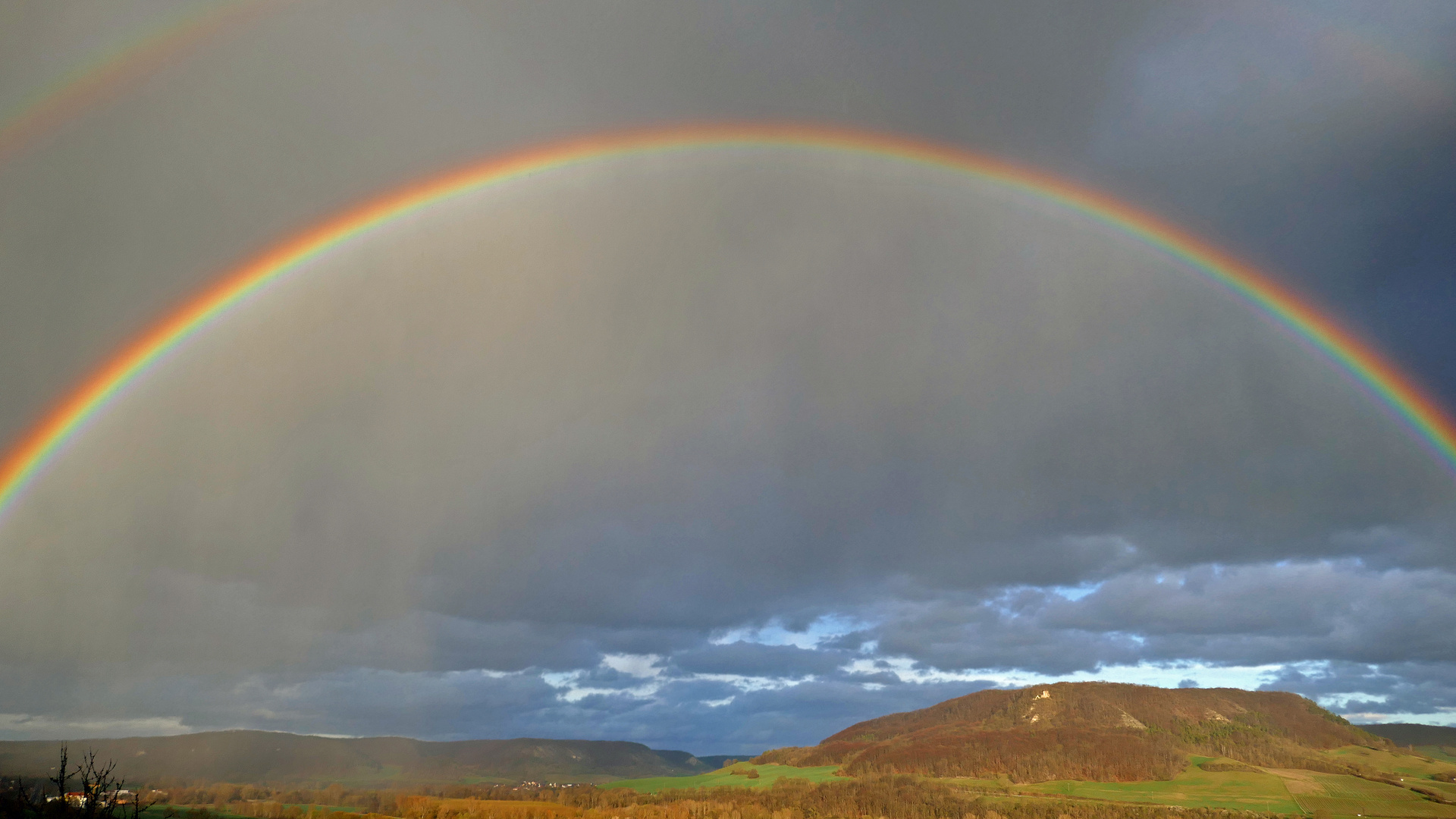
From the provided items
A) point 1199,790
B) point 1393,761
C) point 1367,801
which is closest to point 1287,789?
point 1367,801

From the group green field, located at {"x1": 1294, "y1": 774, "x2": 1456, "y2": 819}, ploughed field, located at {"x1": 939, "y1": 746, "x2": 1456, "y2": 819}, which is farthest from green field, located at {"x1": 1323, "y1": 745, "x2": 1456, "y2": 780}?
green field, located at {"x1": 1294, "y1": 774, "x2": 1456, "y2": 819}

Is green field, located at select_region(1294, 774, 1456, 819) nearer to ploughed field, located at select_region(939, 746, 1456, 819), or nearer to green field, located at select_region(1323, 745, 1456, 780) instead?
ploughed field, located at select_region(939, 746, 1456, 819)

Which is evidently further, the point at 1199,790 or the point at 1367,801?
the point at 1199,790

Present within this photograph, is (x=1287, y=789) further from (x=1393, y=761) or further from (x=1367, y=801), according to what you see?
(x=1393, y=761)

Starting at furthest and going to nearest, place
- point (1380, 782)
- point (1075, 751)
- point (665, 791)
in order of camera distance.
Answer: point (665, 791) < point (1075, 751) < point (1380, 782)

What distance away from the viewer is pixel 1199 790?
148m

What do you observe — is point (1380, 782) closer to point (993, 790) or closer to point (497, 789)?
point (993, 790)

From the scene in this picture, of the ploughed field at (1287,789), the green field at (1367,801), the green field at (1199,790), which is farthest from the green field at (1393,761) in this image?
the green field at (1199,790)

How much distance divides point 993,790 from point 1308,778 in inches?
2179

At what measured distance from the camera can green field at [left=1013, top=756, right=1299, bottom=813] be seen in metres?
137

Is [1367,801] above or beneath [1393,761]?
beneath

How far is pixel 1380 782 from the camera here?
148 metres

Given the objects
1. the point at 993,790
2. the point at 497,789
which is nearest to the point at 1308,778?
the point at 993,790

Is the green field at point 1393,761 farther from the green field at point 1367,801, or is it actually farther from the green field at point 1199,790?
the green field at point 1199,790
